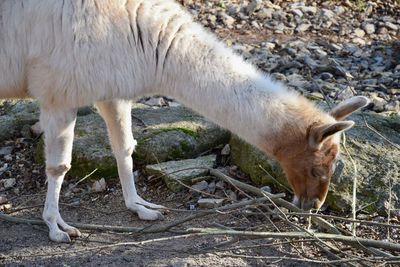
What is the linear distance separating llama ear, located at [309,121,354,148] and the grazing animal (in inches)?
0.4

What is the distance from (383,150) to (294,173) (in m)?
1.28

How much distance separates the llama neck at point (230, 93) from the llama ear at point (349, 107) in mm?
317

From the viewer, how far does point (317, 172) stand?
573cm

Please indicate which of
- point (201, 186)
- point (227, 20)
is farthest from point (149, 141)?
point (227, 20)

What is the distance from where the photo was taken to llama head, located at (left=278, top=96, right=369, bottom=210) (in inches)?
221

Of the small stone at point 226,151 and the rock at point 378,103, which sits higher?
the rock at point 378,103

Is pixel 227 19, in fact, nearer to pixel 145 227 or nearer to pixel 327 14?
pixel 327 14

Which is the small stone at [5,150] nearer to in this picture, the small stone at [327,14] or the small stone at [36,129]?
the small stone at [36,129]

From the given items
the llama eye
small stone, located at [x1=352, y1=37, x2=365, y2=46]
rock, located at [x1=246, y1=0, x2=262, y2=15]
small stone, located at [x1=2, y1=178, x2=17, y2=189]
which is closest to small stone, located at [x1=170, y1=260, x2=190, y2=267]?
the llama eye

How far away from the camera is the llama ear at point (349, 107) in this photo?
5680mm

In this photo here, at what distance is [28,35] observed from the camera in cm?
576

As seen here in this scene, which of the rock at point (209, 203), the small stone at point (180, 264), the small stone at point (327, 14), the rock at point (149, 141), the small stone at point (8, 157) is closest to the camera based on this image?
the small stone at point (180, 264)

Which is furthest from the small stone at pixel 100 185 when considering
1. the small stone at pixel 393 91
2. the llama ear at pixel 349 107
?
the small stone at pixel 393 91

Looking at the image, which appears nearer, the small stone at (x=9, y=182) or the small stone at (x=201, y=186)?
the small stone at (x=201, y=186)
